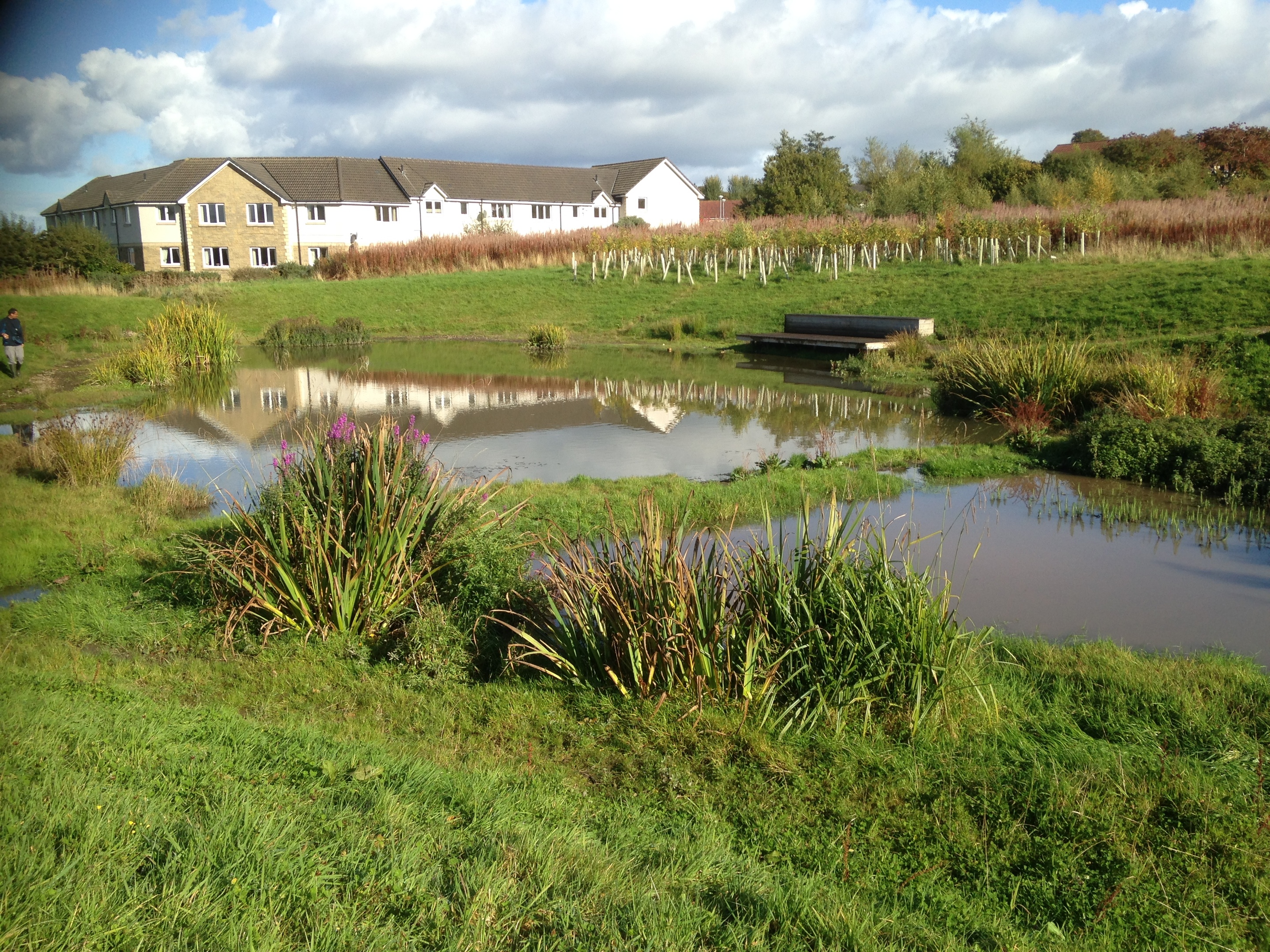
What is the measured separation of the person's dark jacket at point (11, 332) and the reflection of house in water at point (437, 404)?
4.36m

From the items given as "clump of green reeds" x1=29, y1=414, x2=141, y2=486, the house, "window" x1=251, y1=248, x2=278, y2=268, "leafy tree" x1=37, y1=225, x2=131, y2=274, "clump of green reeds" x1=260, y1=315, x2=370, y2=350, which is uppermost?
the house

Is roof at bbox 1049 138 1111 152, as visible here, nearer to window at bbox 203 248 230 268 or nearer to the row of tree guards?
the row of tree guards

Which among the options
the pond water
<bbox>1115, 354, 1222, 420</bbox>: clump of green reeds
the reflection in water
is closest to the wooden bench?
the pond water

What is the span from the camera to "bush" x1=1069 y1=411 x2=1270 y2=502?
9719 millimetres

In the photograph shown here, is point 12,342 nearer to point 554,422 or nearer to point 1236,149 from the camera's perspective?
point 554,422

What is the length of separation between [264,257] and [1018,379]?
167ft

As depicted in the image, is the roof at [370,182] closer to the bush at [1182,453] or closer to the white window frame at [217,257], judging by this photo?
the white window frame at [217,257]

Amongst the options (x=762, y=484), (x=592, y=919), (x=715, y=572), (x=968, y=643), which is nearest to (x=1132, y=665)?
(x=968, y=643)

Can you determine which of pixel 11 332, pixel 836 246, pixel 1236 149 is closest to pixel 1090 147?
pixel 1236 149

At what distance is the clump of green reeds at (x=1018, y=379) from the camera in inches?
531

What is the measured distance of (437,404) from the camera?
17.5 m

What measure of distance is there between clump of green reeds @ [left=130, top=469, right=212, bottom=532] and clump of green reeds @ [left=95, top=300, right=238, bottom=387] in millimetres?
11428

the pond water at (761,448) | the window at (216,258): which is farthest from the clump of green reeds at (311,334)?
the window at (216,258)

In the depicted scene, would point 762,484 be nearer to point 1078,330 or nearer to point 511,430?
point 511,430
